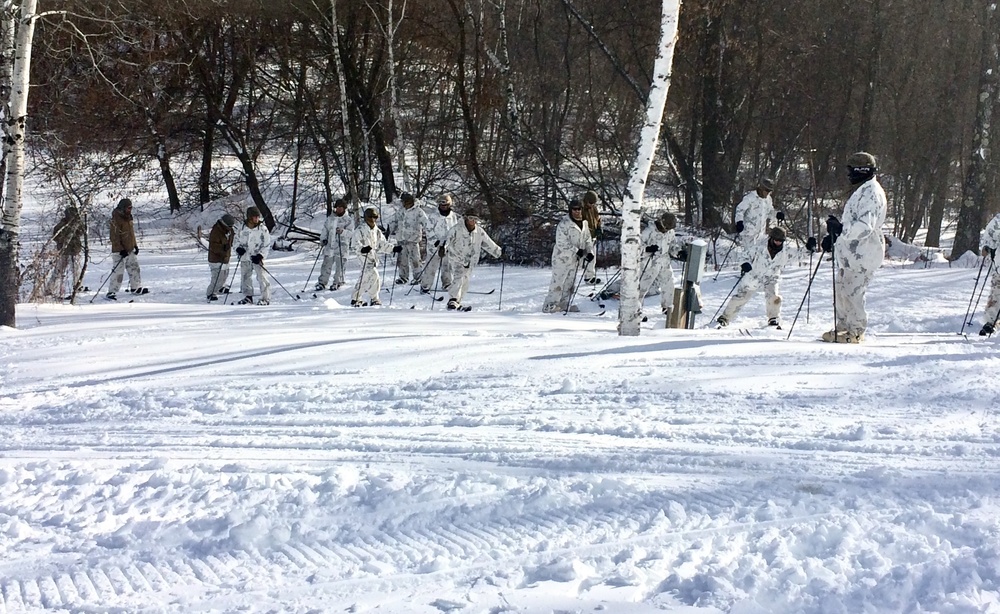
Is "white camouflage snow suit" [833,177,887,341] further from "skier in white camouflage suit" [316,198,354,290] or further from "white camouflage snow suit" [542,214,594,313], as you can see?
"skier in white camouflage suit" [316,198,354,290]

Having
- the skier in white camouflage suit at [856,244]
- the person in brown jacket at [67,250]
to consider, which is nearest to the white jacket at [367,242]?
the person in brown jacket at [67,250]

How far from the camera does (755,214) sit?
14641 millimetres

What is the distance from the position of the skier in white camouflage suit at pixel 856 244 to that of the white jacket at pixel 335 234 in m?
9.50

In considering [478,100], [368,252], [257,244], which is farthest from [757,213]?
[478,100]

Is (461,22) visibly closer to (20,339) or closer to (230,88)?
(230,88)

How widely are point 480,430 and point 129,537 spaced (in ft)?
6.68

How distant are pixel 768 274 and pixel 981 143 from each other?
9.93 m

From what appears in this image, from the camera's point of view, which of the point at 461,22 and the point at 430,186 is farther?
the point at 430,186

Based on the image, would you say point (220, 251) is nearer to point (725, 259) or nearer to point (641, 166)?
point (641, 166)

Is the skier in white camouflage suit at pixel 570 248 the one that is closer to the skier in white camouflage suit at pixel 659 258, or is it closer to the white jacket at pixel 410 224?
the skier in white camouflage suit at pixel 659 258

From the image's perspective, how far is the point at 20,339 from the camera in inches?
330

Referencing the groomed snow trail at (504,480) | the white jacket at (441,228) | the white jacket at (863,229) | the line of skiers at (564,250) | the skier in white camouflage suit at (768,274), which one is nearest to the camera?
the groomed snow trail at (504,480)

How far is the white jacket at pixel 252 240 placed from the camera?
45.8 ft

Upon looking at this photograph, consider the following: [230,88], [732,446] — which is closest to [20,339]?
[732,446]
